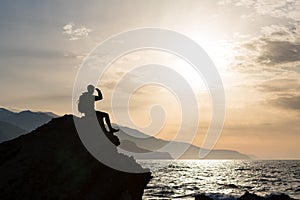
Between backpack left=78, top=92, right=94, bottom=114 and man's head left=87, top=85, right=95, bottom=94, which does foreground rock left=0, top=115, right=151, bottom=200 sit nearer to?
backpack left=78, top=92, right=94, bottom=114

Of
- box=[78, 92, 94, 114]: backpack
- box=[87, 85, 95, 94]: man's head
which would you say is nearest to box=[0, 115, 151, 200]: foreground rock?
box=[78, 92, 94, 114]: backpack

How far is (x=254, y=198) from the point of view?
4512cm

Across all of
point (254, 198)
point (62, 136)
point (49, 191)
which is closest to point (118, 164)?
point (62, 136)

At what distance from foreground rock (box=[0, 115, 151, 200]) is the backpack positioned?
1327 millimetres

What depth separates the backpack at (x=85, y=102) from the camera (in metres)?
24.0

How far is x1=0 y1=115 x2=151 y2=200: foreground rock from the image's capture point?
19.5 meters

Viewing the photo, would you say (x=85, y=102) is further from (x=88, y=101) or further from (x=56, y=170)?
(x=56, y=170)

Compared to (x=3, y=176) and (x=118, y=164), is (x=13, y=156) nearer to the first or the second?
(x=3, y=176)

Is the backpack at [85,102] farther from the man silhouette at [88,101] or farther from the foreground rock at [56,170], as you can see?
the foreground rock at [56,170]

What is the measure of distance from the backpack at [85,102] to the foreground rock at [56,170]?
4.36 ft

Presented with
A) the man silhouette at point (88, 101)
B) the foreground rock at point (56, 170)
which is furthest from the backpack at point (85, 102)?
the foreground rock at point (56, 170)

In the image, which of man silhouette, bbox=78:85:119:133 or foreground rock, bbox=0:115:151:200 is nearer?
foreground rock, bbox=0:115:151:200

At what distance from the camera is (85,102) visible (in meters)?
24.0

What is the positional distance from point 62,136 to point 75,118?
2.21m
